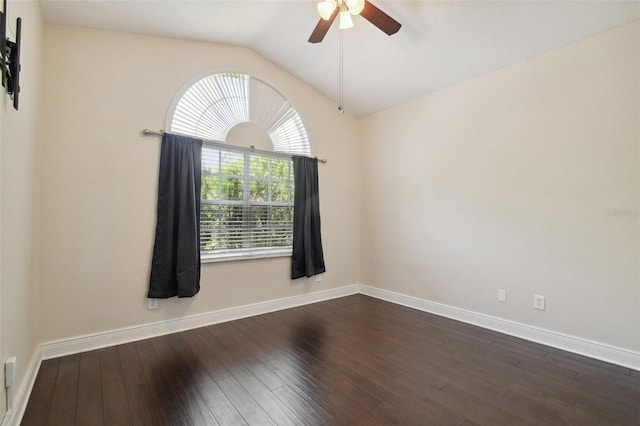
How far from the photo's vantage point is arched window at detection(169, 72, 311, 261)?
327 cm

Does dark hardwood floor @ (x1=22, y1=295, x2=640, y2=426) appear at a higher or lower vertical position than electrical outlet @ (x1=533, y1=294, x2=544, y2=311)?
lower

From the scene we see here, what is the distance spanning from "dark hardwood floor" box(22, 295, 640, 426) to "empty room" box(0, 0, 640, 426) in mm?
20

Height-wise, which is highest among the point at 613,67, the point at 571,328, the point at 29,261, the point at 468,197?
the point at 613,67

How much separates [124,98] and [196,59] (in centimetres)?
86

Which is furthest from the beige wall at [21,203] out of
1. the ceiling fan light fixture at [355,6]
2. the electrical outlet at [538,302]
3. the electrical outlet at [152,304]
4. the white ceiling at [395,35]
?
the electrical outlet at [538,302]

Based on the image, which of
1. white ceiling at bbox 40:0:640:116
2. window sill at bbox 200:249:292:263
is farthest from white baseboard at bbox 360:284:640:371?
white ceiling at bbox 40:0:640:116

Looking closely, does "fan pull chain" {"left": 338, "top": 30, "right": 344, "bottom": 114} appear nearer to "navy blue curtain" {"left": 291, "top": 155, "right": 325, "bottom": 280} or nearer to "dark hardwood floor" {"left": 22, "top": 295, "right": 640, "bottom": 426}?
"navy blue curtain" {"left": 291, "top": 155, "right": 325, "bottom": 280}

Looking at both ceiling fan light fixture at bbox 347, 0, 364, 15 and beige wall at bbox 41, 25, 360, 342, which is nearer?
ceiling fan light fixture at bbox 347, 0, 364, 15

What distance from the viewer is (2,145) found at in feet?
4.65

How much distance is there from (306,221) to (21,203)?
105 inches

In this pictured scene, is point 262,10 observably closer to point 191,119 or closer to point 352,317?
point 191,119

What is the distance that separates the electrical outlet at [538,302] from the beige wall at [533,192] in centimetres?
4

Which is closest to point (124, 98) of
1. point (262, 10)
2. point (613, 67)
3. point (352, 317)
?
point (262, 10)

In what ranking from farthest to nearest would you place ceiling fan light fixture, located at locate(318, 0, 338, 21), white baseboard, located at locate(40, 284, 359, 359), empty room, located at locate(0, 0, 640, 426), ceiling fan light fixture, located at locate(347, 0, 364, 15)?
white baseboard, located at locate(40, 284, 359, 359), ceiling fan light fixture, located at locate(318, 0, 338, 21), ceiling fan light fixture, located at locate(347, 0, 364, 15), empty room, located at locate(0, 0, 640, 426)
